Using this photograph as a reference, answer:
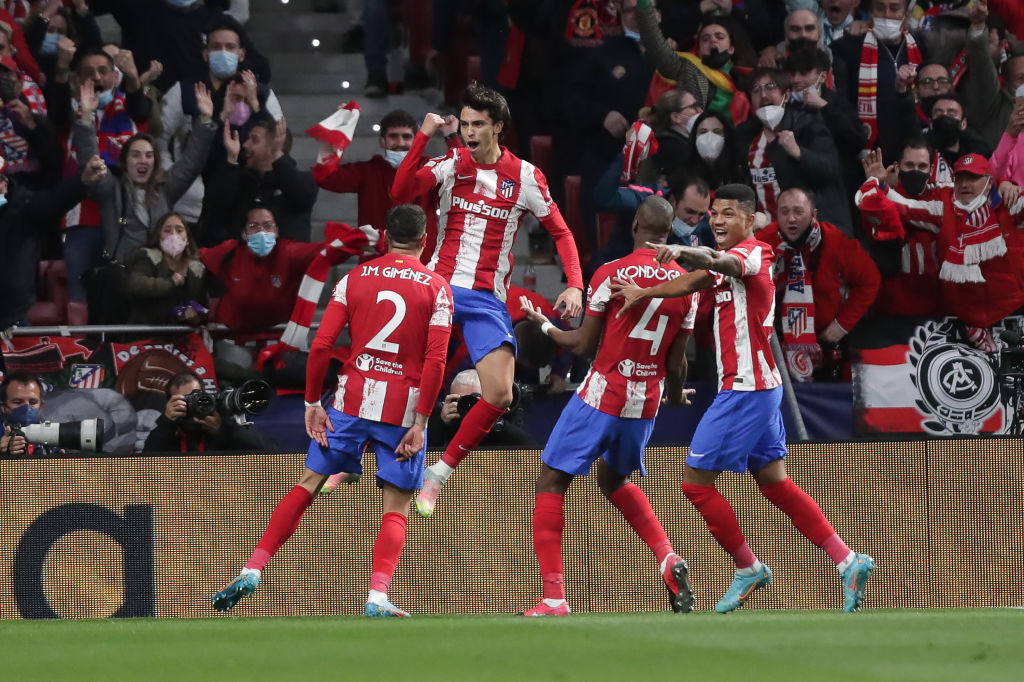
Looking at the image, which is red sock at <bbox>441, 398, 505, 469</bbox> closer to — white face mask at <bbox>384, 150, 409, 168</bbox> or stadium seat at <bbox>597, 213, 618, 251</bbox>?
white face mask at <bbox>384, 150, 409, 168</bbox>

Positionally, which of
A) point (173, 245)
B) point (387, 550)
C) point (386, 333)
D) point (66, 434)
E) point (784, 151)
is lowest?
point (387, 550)

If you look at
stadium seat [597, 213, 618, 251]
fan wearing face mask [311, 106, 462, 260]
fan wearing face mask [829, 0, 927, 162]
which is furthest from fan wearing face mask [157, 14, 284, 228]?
fan wearing face mask [829, 0, 927, 162]

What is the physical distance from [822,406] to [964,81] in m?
3.46

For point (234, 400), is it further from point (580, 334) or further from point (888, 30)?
point (888, 30)

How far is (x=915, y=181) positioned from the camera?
948 cm

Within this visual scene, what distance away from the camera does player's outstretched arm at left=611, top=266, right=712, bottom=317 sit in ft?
19.7

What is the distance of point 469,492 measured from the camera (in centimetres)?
748

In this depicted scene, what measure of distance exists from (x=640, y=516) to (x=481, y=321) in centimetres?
124

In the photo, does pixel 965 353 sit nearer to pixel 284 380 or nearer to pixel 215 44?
pixel 284 380

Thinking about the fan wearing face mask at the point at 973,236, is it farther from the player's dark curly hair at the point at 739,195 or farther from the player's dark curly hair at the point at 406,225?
the player's dark curly hair at the point at 406,225

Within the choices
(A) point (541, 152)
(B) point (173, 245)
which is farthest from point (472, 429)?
(A) point (541, 152)

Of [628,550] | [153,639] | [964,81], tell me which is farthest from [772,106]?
[153,639]

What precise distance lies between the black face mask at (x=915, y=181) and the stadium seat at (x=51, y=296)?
5801mm

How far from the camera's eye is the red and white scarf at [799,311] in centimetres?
884
